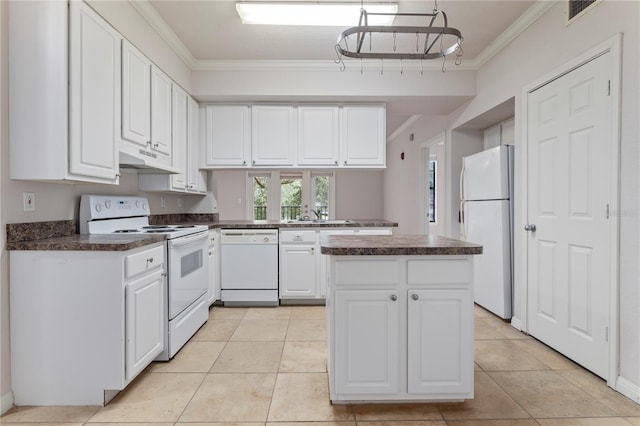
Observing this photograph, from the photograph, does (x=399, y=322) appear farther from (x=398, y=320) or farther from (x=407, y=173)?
(x=407, y=173)

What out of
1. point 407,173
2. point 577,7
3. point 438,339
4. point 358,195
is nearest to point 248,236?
point 438,339

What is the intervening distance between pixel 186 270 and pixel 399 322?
172 centimetres

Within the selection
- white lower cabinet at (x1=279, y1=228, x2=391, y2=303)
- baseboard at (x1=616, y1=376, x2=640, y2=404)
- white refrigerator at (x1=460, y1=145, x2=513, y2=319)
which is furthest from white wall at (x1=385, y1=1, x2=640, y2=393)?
white lower cabinet at (x1=279, y1=228, x2=391, y2=303)

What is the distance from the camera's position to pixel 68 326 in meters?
1.80

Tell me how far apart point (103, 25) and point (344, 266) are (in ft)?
6.70

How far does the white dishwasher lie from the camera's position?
3.64 meters

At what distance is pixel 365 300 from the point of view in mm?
1733

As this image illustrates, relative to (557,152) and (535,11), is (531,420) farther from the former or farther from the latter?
(535,11)

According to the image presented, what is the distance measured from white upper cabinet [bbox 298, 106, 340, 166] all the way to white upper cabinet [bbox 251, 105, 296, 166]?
4.0 inches

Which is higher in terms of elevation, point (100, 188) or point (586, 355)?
point (100, 188)

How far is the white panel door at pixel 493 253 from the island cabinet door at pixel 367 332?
1.49 metres

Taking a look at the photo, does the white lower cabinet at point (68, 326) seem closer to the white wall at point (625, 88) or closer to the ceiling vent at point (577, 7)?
the white wall at point (625, 88)

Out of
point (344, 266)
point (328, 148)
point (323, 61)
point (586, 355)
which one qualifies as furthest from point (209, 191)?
point (586, 355)

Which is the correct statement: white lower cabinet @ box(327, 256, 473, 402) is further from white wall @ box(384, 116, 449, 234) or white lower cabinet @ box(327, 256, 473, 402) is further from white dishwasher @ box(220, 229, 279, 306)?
white wall @ box(384, 116, 449, 234)
